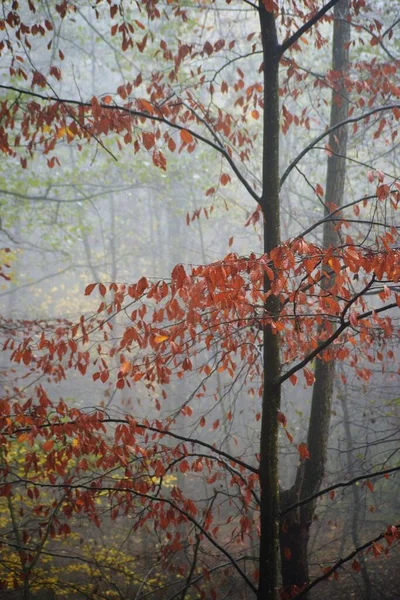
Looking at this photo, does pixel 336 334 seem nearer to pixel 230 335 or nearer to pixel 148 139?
pixel 230 335

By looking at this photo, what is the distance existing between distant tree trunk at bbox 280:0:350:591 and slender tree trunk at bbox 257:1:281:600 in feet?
4.63

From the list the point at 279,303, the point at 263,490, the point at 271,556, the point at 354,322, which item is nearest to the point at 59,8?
the point at 279,303

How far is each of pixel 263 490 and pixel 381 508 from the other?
355 inches

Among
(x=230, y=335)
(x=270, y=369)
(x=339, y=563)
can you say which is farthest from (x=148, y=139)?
(x=339, y=563)

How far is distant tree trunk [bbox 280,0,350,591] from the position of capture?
5.91 meters

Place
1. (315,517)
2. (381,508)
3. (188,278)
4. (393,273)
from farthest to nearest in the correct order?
(381,508) < (315,517) < (188,278) < (393,273)

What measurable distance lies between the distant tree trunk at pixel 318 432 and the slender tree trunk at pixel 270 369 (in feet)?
4.63

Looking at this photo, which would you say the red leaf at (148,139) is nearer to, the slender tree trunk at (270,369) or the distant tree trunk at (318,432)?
the slender tree trunk at (270,369)

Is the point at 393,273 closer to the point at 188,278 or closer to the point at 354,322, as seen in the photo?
the point at 354,322

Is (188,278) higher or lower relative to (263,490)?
higher

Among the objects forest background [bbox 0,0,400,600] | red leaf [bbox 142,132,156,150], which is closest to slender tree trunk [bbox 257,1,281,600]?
forest background [bbox 0,0,400,600]

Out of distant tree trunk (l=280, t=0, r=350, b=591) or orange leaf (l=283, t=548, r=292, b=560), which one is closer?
orange leaf (l=283, t=548, r=292, b=560)

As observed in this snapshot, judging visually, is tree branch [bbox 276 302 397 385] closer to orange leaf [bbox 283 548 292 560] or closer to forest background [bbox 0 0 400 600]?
forest background [bbox 0 0 400 600]

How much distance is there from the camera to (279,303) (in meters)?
3.96
